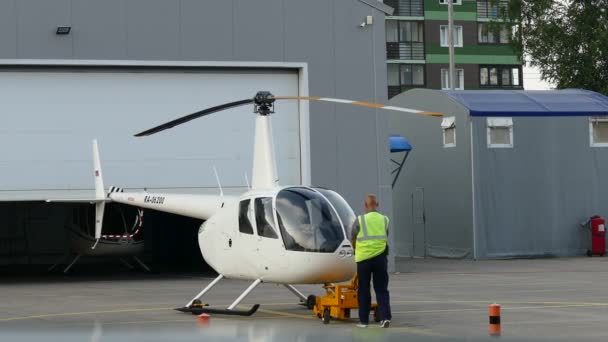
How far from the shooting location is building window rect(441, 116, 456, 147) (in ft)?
115

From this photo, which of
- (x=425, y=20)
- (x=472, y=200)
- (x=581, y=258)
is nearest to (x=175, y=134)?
(x=472, y=200)

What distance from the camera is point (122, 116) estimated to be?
87.6ft

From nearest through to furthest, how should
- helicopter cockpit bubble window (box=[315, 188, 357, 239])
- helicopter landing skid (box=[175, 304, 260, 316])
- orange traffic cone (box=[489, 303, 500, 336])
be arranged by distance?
orange traffic cone (box=[489, 303, 500, 336]) → helicopter cockpit bubble window (box=[315, 188, 357, 239]) → helicopter landing skid (box=[175, 304, 260, 316])

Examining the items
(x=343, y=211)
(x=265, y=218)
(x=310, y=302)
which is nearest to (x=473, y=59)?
(x=310, y=302)

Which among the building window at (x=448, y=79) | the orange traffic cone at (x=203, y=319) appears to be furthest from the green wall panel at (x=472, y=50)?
the orange traffic cone at (x=203, y=319)

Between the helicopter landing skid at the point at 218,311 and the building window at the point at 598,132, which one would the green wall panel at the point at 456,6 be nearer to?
the building window at the point at 598,132

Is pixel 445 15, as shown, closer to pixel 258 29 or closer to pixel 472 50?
pixel 472 50

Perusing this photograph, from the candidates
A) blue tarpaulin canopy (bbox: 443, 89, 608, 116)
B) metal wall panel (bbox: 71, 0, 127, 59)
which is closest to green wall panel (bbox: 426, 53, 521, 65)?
blue tarpaulin canopy (bbox: 443, 89, 608, 116)

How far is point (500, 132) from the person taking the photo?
34562 mm

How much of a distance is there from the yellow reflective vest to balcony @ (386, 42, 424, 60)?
211 feet

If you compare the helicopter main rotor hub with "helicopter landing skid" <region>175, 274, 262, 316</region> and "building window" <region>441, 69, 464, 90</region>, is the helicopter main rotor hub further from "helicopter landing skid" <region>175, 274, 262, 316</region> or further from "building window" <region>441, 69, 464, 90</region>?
"building window" <region>441, 69, 464, 90</region>

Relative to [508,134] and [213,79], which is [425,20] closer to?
[508,134]

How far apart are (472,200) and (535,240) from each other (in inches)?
88.5

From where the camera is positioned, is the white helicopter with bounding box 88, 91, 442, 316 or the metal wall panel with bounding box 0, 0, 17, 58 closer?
the white helicopter with bounding box 88, 91, 442, 316
